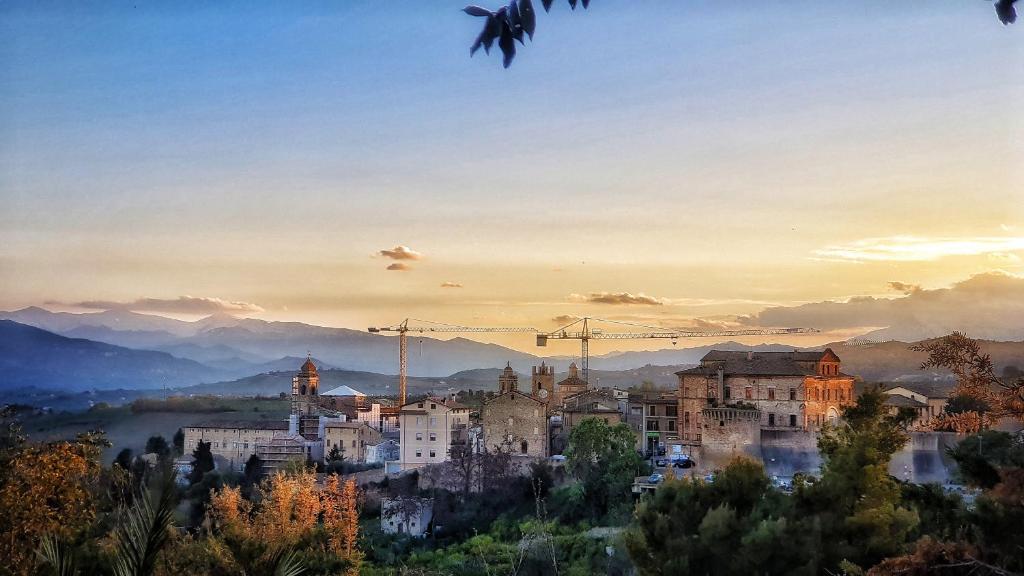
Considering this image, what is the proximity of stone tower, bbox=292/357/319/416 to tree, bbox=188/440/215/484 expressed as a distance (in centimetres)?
600

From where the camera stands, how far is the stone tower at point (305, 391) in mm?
42100

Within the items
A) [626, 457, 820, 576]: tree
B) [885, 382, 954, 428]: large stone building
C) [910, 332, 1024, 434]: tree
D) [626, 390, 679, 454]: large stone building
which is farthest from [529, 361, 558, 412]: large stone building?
[910, 332, 1024, 434]: tree

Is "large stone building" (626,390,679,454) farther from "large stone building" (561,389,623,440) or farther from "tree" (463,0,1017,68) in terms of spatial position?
"tree" (463,0,1017,68)

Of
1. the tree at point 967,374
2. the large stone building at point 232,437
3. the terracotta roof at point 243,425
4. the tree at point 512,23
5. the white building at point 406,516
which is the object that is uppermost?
the tree at point 512,23

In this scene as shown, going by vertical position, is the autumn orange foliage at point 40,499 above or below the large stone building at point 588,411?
below

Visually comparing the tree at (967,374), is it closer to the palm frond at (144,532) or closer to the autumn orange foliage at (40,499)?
the palm frond at (144,532)

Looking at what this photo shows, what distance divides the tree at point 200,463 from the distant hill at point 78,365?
60.2ft

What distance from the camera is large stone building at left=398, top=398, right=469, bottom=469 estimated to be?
110 ft

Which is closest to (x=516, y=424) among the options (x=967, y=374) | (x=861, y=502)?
(x=861, y=502)

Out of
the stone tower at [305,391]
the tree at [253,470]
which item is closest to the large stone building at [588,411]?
the tree at [253,470]

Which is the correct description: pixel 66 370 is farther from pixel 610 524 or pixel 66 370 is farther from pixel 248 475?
pixel 610 524

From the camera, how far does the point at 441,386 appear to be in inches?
2980

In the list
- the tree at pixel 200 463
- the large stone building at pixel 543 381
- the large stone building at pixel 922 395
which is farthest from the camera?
the large stone building at pixel 543 381

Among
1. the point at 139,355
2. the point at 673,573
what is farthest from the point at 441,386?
the point at 673,573
